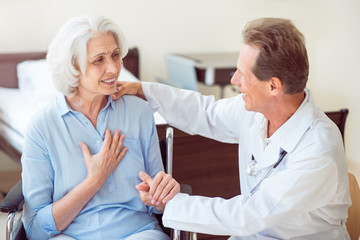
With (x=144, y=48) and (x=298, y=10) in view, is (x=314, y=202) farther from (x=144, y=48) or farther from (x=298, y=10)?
(x=298, y=10)

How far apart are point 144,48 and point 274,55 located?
273 centimetres

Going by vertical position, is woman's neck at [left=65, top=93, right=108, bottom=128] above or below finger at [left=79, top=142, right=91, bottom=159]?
above

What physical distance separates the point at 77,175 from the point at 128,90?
0.43m

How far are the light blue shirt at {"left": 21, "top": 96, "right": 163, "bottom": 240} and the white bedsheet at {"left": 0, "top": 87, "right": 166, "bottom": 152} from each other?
114 centimetres

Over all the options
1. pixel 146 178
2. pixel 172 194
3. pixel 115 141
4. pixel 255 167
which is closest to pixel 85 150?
pixel 115 141

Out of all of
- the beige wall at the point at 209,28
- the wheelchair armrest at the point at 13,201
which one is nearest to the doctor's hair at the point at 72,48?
the wheelchair armrest at the point at 13,201

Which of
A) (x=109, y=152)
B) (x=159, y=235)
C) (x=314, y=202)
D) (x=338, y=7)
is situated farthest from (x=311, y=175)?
(x=338, y=7)

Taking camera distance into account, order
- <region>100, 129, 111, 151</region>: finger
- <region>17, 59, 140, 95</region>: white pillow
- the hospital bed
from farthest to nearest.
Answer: <region>17, 59, 140, 95</region>: white pillow → the hospital bed → <region>100, 129, 111, 151</region>: finger

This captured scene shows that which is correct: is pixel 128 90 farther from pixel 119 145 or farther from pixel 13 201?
pixel 13 201

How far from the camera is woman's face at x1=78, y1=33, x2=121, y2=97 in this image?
5.09ft

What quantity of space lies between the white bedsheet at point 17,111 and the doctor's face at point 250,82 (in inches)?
50.6

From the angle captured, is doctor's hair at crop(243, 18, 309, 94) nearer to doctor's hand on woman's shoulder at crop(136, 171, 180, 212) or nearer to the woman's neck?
doctor's hand on woman's shoulder at crop(136, 171, 180, 212)

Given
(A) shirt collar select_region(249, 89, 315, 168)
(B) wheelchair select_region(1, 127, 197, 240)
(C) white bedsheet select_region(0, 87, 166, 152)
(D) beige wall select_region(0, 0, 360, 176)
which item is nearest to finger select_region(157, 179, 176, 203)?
(B) wheelchair select_region(1, 127, 197, 240)

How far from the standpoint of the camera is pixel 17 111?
9.68ft
